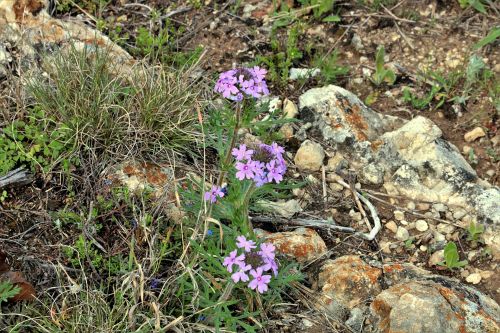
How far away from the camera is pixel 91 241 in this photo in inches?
133

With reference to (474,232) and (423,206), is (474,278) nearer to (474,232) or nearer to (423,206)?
(474,232)

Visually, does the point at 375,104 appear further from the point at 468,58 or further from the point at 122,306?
the point at 122,306

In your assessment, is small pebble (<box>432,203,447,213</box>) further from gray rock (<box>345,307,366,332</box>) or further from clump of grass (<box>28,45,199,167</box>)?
clump of grass (<box>28,45,199,167</box>)

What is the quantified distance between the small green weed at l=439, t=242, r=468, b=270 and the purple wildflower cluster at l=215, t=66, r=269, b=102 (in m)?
1.42

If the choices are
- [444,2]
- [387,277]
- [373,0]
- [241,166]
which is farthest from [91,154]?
[444,2]

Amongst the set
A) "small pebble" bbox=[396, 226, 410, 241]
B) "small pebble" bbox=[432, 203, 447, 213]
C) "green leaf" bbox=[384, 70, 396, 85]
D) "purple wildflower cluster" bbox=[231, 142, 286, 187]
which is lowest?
"small pebble" bbox=[396, 226, 410, 241]

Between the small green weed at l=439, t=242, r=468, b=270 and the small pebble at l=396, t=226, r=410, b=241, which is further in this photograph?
the small pebble at l=396, t=226, r=410, b=241

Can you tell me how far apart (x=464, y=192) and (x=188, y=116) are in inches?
67.4

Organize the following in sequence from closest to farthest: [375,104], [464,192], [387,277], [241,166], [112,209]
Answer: [241,166]
[387,277]
[112,209]
[464,192]
[375,104]

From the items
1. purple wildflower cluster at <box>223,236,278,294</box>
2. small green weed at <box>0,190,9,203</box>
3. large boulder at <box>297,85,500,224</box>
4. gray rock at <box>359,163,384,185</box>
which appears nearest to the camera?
purple wildflower cluster at <box>223,236,278,294</box>

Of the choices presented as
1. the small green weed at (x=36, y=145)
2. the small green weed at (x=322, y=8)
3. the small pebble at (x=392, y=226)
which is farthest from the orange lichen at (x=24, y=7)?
the small pebble at (x=392, y=226)

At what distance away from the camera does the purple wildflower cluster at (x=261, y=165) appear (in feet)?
8.97

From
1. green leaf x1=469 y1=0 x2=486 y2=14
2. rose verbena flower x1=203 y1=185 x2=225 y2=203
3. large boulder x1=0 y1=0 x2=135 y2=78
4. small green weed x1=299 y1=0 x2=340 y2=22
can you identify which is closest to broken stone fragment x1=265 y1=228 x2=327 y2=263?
rose verbena flower x1=203 y1=185 x2=225 y2=203

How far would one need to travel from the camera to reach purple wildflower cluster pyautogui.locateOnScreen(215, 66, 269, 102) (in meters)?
2.84
